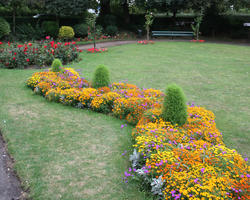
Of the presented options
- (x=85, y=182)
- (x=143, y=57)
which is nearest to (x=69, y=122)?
(x=85, y=182)

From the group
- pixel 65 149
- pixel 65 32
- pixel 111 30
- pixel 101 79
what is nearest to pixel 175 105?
pixel 65 149

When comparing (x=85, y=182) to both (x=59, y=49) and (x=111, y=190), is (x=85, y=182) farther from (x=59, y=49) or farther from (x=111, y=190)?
(x=59, y=49)

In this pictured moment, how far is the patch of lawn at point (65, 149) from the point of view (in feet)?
12.3

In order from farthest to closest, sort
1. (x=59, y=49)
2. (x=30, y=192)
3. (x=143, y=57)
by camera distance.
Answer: (x=143, y=57) → (x=59, y=49) → (x=30, y=192)

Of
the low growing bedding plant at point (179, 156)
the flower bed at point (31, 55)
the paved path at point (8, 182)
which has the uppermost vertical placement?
the flower bed at point (31, 55)

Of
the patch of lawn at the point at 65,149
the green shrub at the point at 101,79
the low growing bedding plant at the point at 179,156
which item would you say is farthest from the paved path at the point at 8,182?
the green shrub at the point at 101,79

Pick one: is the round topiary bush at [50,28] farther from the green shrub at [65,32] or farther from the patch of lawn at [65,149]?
the patch of lawn at [65,149]

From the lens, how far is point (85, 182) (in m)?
3.91

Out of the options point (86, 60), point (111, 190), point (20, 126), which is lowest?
point (111, 190)

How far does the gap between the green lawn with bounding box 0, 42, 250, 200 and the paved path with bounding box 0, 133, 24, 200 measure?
13 centimetres

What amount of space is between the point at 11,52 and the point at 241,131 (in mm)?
9999

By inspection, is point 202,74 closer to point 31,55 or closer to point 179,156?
point 179,156

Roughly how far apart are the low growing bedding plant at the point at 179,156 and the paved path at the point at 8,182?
1.63m

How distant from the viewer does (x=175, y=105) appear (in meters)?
4.91
